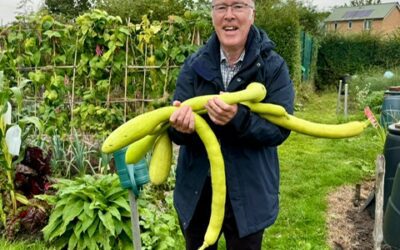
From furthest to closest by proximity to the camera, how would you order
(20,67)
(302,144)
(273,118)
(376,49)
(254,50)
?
(376,49)
(302,144)
(20,67)
(254,50)
(273,118)

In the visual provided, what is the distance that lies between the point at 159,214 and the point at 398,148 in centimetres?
202

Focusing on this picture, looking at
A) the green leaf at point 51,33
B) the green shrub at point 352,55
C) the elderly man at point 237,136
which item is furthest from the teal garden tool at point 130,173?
the green shrub at point 352,55

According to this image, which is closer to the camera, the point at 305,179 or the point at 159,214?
the point at 159,214

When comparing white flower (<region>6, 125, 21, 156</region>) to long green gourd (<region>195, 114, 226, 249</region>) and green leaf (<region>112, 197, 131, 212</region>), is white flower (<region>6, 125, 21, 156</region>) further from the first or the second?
long green gourd (<region>195, 114, 226, 249</region>)

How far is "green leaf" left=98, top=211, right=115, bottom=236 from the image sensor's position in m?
3.15

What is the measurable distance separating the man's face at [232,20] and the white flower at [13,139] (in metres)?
2.11

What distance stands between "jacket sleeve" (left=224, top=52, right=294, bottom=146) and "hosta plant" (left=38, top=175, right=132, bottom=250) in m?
1.72

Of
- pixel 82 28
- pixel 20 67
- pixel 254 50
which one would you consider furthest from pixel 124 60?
pixel 254 50

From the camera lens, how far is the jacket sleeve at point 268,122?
166 centimetres

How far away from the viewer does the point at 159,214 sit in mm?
3836

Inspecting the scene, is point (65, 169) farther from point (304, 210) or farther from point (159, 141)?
point (159, 141)

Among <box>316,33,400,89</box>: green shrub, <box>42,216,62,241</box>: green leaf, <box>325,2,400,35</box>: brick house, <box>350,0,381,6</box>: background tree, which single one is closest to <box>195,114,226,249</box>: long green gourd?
<box>42,216,62,241</box>: green leaf

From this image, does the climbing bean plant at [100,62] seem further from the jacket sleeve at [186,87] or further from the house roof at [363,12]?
the house roof at [363,12]

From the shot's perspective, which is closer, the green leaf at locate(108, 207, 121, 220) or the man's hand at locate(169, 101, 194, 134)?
the man's hand at locate(169, 101, 194, 134)
